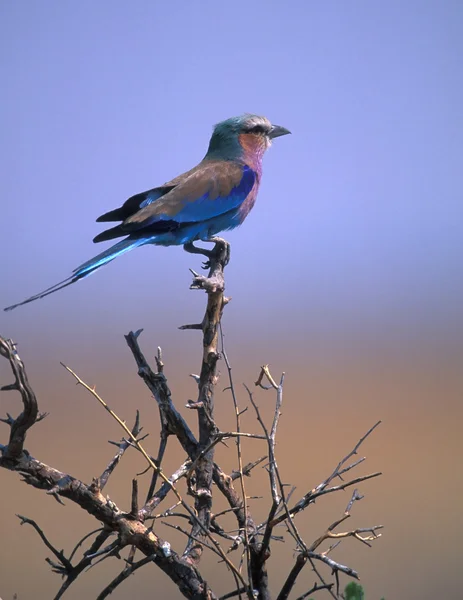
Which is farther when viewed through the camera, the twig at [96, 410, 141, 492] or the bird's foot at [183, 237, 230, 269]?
the bird's foot at [183, 237, 230, 269]

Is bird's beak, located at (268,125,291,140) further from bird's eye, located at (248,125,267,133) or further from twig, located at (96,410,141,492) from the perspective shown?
twig, located at (96,410,141,492)

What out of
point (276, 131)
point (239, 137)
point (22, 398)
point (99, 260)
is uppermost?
point (276, 131)

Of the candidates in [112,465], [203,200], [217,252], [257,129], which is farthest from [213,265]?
[257,129]

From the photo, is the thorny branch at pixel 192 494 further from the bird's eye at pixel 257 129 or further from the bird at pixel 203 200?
the bird's eye at pixel 257 129

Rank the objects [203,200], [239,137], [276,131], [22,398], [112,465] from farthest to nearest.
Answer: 1. [276,131]
2. [239,137]
3. [203,200]
4. [112,465]
5. [22,398]

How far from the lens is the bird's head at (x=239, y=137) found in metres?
2.32

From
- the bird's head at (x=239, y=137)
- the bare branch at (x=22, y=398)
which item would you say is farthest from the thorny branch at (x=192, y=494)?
the bird's head at (x=239, y=137)

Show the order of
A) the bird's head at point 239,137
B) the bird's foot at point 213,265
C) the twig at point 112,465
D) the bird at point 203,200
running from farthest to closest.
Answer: the bird's head at point 239,137 < the bird at point 203,200 < the bird's foot at point 213,265 < the twig at point 112,465

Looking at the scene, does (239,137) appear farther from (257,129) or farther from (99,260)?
(99,260)

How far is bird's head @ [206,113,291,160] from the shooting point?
2.32 metres

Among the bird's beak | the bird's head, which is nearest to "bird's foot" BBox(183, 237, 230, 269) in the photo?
the bird's head

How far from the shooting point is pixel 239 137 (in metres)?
2.35

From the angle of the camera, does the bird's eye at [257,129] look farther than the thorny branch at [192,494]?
Yes

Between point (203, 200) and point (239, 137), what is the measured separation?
0.53 m
